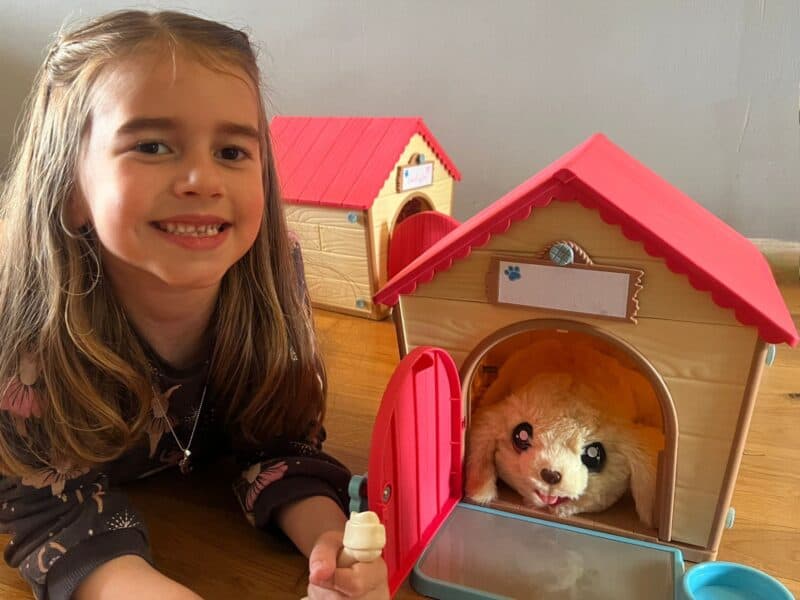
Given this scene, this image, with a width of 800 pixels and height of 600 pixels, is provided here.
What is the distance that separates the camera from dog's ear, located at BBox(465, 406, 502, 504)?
33.4 inches

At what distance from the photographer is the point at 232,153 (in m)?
0.71

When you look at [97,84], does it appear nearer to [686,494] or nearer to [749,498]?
[686,494]

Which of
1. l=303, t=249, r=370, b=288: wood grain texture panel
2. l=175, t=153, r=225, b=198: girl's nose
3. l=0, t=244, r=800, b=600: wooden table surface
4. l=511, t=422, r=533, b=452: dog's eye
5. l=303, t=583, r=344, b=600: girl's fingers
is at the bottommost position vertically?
l=0, t=244, r=800, b=600: wooden table surface

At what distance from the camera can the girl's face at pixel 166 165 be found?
65 cm

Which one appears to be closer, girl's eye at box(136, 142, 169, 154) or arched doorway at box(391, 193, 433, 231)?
girl's eye at box(136, 142, 169, 154)

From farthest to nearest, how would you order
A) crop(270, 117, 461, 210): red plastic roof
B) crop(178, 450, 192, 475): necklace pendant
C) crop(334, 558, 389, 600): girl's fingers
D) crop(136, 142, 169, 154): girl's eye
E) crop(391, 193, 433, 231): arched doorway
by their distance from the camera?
crop(391, 193, 433, 231): arched doorway
crop(270, 117, 461, 210): red plastic roof
crop(178, 450, 192, 475): necklace pendant
crop(136, 142, 169, 154): girl's eye
crop(334, 558, 389, 600): girl's fingers

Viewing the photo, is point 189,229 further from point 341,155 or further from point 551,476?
point 341,155

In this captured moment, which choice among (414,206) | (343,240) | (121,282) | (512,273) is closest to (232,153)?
(121,282)

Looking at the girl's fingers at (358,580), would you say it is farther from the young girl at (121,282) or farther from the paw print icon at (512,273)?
the paw print icon at (512,273)

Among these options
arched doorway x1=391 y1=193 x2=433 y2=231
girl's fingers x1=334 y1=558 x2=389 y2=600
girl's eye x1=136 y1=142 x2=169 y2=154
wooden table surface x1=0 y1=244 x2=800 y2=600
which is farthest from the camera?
arched doorway x1=391 y1=193 x2=433 y2=231

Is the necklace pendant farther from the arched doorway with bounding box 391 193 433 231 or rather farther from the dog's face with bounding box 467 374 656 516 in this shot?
the arched doorway with bounding box 391 193 433 231

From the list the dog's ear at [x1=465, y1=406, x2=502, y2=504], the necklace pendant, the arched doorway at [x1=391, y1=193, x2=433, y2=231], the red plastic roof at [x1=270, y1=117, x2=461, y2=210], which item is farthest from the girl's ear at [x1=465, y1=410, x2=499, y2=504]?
the arched doorway at [x1=391, y1=193, x2=433, y2=231]

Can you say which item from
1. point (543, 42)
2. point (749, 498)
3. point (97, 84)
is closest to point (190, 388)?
point (97, 84)

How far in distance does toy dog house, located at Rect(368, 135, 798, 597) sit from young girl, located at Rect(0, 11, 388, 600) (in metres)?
0.13
